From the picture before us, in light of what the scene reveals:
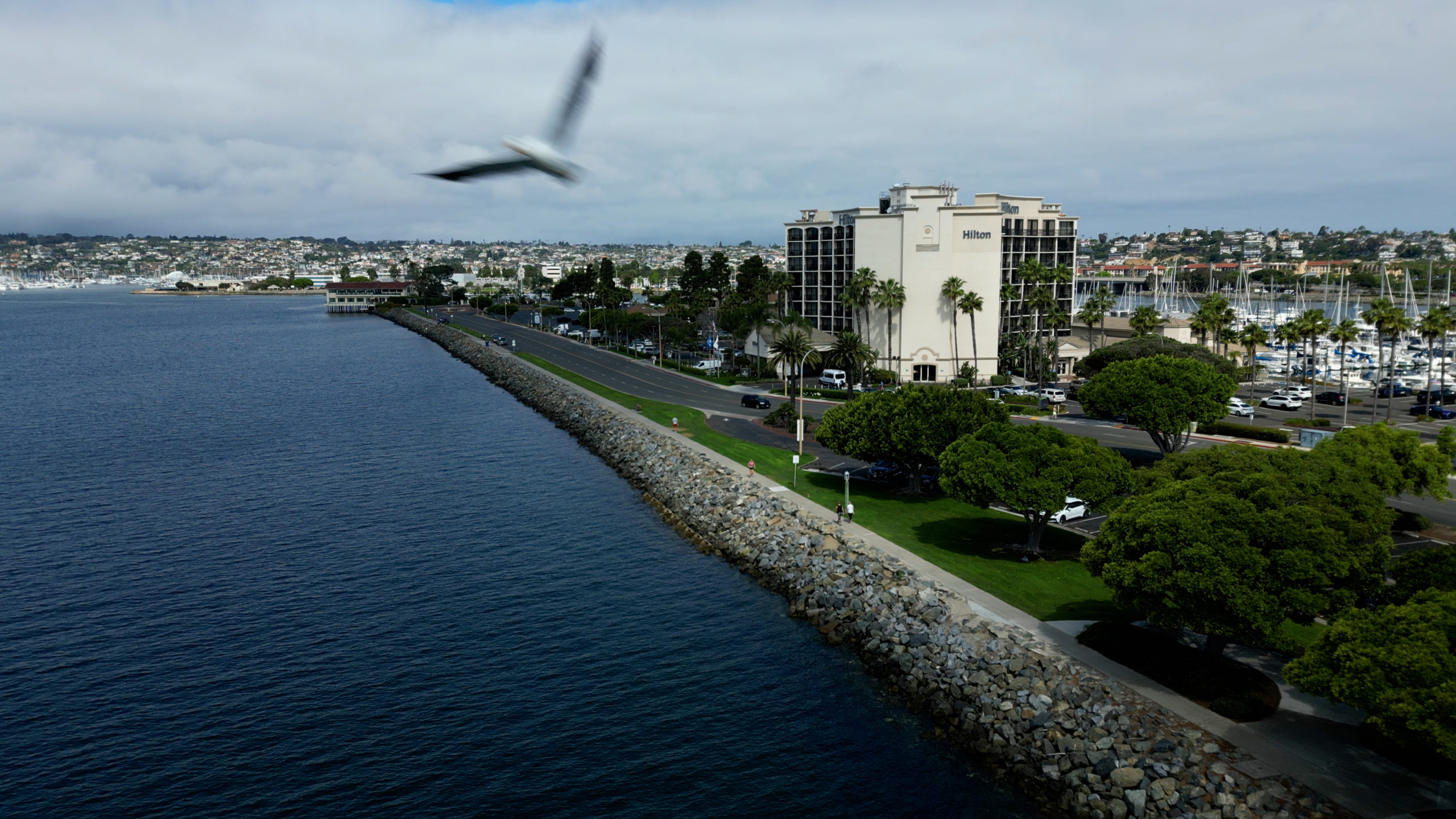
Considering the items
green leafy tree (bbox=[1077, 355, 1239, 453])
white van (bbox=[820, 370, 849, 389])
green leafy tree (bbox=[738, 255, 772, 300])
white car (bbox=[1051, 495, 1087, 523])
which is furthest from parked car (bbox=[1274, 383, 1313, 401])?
green leafy tree (bbox=[738, 255, 772, 300])

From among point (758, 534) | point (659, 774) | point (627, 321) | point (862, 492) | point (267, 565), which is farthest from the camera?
point (627, 321)

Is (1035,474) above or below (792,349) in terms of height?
below

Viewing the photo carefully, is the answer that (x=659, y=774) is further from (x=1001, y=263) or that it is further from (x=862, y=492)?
(x=1001, y=263)

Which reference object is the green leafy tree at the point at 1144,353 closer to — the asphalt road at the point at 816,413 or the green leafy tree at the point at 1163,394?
the asphalt road at the point at 816,413

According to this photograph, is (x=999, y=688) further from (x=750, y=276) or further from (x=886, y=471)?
(x=750, y=276)

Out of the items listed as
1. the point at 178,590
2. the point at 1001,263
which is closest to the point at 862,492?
the point at 178,590

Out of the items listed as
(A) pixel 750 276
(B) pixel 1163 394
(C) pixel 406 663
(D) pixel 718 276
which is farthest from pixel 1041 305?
(C) pixel 406 663
